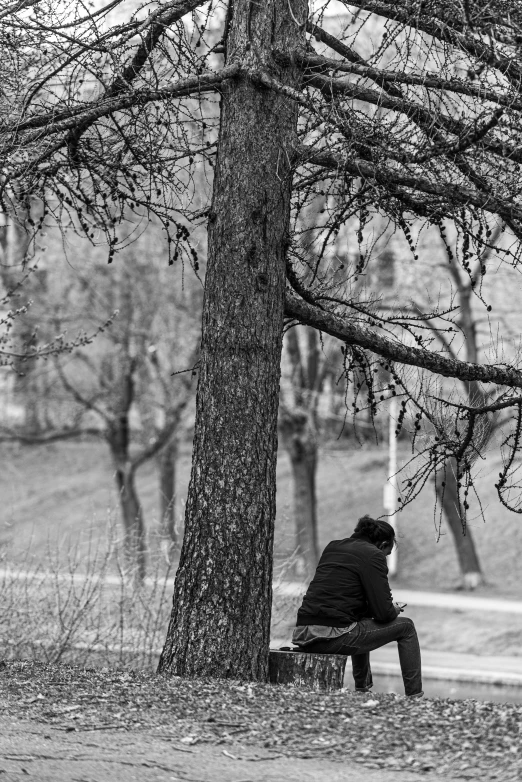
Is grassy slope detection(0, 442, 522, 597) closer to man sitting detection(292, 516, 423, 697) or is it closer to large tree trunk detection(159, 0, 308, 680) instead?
man sitting detection(292, 516, 423, 697)

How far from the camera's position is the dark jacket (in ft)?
24.3

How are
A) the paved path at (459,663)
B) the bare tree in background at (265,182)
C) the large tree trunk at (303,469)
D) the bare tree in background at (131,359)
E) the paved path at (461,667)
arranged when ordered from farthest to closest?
1. the bare tree in background at (131,359)
2. the large tree trunk at (303,469)
3. the paved path at (461,667)
4. the paved path at (459,663)
5. the bare tree in background at (265,182)

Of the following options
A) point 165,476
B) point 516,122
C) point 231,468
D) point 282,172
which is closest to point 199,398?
point 231,468

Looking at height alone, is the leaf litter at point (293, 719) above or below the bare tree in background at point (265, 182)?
below

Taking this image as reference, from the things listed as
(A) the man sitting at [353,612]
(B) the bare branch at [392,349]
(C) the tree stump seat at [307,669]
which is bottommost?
(C) the tree stump seat at [307,669]

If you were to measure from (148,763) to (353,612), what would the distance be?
2.75 metres

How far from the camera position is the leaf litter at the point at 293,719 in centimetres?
500

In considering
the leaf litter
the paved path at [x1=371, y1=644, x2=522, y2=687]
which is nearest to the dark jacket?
the leaf litter

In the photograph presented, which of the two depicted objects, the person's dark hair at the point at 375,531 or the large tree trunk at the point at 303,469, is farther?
the large tree trunk at the point at 303,469

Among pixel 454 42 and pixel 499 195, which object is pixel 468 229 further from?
pixel 454 42

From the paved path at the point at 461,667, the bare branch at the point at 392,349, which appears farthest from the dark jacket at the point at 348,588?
the paved path at the point at 461,667

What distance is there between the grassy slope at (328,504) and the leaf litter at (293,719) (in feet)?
55.0

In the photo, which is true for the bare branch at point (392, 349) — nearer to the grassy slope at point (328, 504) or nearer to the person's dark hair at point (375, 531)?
the person's dark hair at point (375, 531)

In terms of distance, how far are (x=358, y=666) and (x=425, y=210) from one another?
10.5ft
